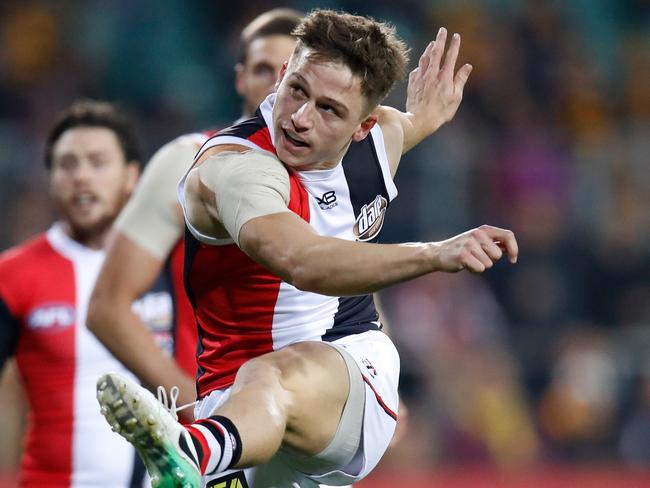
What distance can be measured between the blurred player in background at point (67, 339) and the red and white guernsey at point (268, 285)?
1155 millimetres

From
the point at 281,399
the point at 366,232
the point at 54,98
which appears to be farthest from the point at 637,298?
the point at 281,399

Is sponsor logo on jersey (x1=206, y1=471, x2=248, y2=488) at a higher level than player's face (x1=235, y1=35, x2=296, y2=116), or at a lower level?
lower

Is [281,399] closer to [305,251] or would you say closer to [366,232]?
[305,251]

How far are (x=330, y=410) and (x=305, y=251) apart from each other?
54 cm

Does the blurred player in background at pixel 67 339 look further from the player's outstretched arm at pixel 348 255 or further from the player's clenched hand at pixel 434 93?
the player's outstretched arm at pixel 348 255

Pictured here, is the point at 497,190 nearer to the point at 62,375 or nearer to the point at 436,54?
the point at 62,375

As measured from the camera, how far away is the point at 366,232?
3.73 metres

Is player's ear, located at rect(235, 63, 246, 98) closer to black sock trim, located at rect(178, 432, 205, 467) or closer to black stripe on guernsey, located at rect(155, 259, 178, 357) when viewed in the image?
black stripe on guernsey, located at rect(155, 259, 178, 357)

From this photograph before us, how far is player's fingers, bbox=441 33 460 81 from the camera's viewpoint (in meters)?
3.95

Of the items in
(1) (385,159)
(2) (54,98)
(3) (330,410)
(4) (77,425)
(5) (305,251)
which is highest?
(2) (54,98)

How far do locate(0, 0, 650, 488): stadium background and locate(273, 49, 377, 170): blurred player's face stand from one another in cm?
464

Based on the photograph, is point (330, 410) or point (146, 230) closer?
point (330, 410)

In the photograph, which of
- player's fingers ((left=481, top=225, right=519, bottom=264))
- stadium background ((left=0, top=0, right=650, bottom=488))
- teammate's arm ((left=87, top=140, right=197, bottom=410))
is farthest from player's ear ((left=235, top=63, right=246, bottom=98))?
stadium background ((left=0, top=0, right=650, bottom=488))

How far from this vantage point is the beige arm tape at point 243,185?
3.16 m
